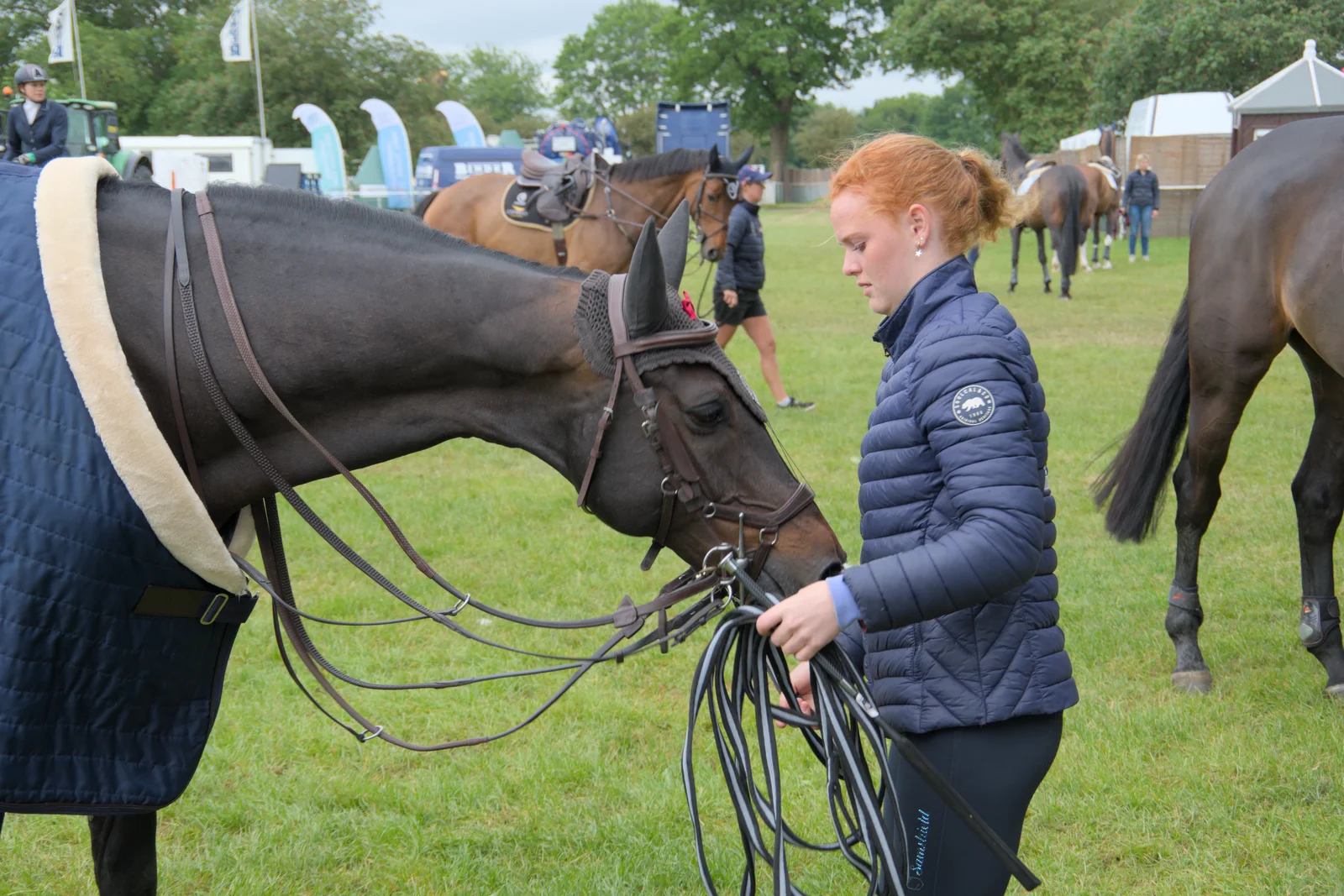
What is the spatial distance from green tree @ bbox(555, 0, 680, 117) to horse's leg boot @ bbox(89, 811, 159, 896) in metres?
90.8

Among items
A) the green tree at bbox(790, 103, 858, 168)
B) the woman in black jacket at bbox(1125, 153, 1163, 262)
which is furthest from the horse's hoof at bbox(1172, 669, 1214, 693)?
the green tree at bbox(790, 103, 858, 168)

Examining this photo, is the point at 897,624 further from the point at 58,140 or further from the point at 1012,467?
the point at 58,140

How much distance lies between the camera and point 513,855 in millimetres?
3305

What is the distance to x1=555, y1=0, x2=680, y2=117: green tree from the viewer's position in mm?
90312

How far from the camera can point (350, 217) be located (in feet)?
7.53

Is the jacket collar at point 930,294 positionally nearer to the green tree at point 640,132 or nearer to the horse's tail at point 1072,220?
Answer: the horse's tail at point 1072,220

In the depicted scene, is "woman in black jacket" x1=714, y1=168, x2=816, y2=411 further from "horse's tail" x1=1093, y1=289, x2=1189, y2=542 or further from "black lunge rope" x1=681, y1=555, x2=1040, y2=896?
"black lunge rope" x1=681, y1=555, x2=1040, y2=896

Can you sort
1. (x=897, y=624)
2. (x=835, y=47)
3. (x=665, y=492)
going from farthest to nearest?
(x=835, y=47) < (x=665, y=492) < (x=897, y=624)

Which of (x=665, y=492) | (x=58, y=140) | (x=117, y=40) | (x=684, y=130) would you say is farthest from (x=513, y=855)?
(x=117, y=40)

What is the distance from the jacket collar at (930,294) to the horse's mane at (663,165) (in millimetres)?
8598

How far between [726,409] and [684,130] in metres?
37.2

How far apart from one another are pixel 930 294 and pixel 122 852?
2173 millimetres

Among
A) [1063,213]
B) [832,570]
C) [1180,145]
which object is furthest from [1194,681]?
[1180,145]

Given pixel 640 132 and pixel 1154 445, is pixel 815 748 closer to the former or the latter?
pixel 1154 445
